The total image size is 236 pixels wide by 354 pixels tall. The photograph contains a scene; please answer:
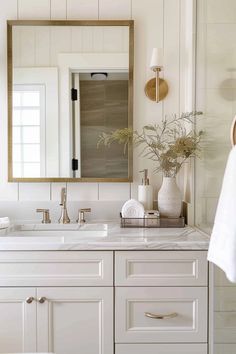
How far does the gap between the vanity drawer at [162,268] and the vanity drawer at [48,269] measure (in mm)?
56

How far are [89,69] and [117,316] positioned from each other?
1310mm

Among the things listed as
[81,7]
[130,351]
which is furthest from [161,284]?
[81,7]

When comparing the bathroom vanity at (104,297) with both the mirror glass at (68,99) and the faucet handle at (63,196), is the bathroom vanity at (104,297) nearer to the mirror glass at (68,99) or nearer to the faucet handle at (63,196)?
the faucet handle at (63,196)

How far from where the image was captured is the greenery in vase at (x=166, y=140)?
1.64 meters

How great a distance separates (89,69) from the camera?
1.79 m

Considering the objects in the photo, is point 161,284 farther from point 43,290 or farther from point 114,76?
point 114,76

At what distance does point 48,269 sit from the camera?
1.33 meters

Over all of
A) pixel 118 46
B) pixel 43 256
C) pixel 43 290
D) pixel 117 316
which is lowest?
pixel 117 316

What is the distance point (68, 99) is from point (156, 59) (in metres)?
0.55

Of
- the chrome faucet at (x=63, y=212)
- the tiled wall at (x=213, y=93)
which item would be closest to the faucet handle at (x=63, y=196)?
the chrome faucet at (x=63, y=212)

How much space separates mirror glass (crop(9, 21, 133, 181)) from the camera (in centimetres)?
179

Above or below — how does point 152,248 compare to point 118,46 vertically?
below

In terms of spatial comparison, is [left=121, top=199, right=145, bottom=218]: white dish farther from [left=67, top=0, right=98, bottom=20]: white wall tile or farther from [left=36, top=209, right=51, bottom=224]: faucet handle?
[left=67, top=0, right=98, bottom=20]: white wall tile

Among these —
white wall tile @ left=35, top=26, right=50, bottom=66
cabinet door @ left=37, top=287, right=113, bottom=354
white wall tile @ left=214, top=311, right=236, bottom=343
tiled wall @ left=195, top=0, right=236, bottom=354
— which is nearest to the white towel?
tiled wall @ left=195, top=0, right=236, bottom=354
